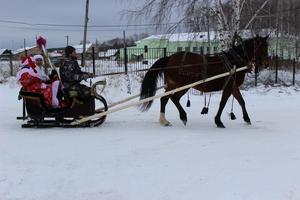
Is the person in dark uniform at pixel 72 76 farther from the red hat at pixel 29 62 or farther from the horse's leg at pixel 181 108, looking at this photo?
the horse's leg at pixel 181 108

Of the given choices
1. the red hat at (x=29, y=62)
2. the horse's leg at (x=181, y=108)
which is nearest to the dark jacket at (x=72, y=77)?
the red hat at (x=29, y=62)

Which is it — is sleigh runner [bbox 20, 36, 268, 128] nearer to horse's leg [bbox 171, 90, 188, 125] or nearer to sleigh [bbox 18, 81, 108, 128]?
horse's leg [bbox 171, 90, 188, 125]

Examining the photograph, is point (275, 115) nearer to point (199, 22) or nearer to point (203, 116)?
point (203, 116)

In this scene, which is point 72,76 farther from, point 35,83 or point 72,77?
point 35,83

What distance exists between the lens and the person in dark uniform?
10305 millimetres

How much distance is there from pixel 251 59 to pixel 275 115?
2.71m

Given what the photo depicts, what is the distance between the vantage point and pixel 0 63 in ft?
81.0

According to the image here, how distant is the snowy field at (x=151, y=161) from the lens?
19.6 feet

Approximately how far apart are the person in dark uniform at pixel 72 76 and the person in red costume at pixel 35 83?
231 mm

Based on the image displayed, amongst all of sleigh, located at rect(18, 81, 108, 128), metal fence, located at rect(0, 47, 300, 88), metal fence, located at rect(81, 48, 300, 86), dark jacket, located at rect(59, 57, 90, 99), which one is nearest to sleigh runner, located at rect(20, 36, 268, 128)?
sleigh, located at rect(18, 81, 108, 128)

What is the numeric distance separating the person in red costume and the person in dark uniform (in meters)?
0.23

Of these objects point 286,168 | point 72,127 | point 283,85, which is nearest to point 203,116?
point 72,127

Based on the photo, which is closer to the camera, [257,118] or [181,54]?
[181,54]

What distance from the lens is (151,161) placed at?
23.7ft
